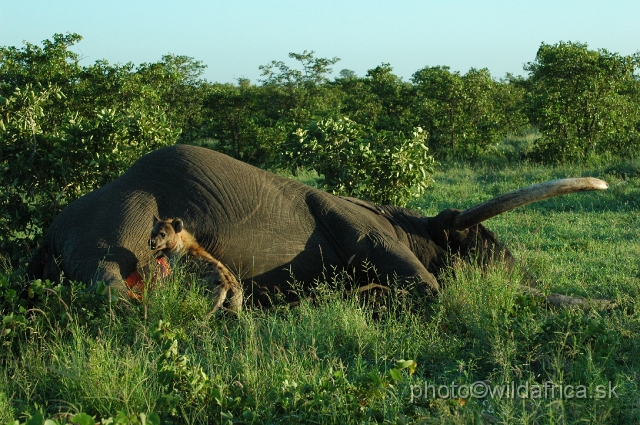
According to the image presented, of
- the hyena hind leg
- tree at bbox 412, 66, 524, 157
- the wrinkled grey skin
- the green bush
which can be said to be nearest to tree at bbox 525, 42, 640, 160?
tree at bbox 412, 66, 524, 157

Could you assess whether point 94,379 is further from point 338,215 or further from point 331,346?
point 338,215

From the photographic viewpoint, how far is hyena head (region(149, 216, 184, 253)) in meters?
5.28

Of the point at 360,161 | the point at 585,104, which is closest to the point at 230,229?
the point at 360,161

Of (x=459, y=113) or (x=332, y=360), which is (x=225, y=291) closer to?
(x=332, y=360)

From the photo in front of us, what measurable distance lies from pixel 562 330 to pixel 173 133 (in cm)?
568

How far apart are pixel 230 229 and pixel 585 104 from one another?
1259cm

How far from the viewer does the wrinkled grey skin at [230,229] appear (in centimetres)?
537

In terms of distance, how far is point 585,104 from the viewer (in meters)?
16.3

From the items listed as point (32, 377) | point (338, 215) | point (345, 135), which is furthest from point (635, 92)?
point (32, 377)

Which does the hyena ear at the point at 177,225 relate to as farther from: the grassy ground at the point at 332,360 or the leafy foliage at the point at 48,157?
the leafy foliage at the point at 48,157

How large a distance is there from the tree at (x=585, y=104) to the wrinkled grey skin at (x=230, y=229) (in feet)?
33.8

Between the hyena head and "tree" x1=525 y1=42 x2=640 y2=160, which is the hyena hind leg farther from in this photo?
"tree" x1=525 y1=42 x2=640 y2=160

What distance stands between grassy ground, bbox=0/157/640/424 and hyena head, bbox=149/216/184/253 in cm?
28

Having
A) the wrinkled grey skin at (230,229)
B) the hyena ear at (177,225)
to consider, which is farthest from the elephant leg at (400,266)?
the hyena ear at (177,225)
